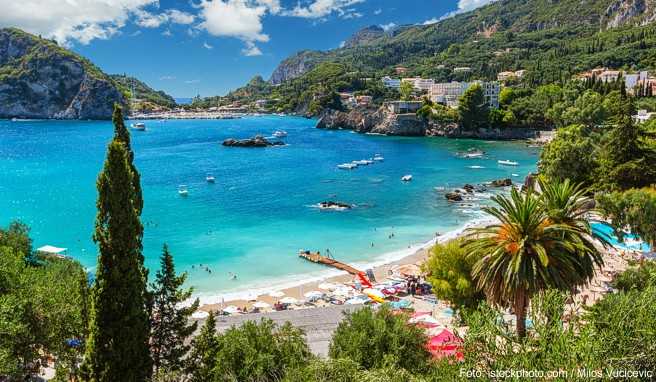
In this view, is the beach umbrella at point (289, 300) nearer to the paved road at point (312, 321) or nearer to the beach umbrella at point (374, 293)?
the paved road at point (312, 321)

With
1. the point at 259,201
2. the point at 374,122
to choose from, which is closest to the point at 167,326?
the point at 259,201

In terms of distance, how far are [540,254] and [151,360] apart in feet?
35.3

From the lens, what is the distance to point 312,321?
2106 centimetres

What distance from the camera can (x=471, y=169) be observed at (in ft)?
239

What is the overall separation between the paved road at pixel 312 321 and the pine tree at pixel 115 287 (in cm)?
830

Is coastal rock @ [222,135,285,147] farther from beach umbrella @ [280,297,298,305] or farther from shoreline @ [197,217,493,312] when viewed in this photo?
beach umbrella @ [280,297,298,305]

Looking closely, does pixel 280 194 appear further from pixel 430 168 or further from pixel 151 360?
pixel 151 360

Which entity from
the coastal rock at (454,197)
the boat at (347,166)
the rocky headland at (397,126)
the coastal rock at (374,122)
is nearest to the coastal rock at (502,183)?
the coastal rock at (454,197)

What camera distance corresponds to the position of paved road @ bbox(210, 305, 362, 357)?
19141 mm

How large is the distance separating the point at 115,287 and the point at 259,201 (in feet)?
146

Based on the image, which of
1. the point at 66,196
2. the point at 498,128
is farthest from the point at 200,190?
the point at 498,128

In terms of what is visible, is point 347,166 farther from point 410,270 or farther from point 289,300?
point 289,300

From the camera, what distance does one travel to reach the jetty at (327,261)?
32.9 m

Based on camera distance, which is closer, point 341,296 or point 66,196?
point 341,296
